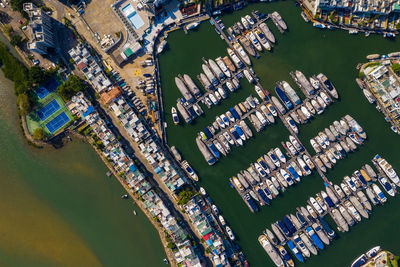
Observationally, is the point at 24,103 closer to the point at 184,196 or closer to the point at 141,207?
the point at 141,207

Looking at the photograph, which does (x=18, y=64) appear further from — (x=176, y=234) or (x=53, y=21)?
(x=176, y=234)

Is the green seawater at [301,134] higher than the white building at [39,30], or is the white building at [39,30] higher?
the white building at [39,30]

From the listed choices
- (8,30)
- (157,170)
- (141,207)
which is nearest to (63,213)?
(141,207)

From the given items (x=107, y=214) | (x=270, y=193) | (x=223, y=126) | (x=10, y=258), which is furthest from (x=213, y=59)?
(x=10, y=258)

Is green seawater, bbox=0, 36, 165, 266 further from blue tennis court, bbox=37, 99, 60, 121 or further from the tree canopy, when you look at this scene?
the tree canopy

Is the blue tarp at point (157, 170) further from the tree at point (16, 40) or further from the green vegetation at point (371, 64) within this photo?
the green vegetation at point (371, 64)

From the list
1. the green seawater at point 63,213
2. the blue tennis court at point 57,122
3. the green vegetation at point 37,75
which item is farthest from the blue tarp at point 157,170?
the green vegetation at point 37,75

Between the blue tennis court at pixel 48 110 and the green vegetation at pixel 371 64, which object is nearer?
the green vegetation at pixel 371 64

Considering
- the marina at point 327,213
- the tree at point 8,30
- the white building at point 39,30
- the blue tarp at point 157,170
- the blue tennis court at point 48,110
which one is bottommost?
the marina at point 327,213

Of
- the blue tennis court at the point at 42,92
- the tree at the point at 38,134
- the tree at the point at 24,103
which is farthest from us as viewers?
the blue tennis court at the point at 42,92

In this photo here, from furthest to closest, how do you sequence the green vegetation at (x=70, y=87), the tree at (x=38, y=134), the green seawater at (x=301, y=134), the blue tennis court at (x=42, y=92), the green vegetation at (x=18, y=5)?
the blue tennis court at (x=42, y=92), the green seawater at (x=301, y=134), the tree at (x=38, y=134), the green vegetation at (x=70, y=87), the green vegetation at (x=18, y=5)
